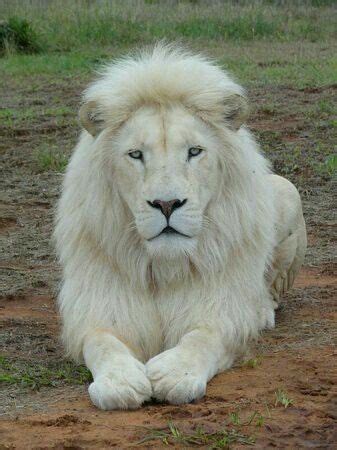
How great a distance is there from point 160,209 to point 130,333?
1.89ft

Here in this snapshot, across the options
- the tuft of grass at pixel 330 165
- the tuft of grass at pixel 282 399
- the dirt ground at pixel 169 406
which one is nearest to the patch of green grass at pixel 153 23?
the dirt ground at pixel 169 406

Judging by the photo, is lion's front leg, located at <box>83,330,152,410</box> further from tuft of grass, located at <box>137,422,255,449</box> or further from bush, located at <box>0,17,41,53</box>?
bush, located at <box>0,17,41,53</box>

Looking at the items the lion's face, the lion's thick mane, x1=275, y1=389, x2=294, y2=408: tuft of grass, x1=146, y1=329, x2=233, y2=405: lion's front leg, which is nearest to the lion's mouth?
the lion's face

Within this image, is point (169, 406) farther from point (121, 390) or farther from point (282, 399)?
point (282, 399)

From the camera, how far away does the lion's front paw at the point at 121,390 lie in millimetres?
3645

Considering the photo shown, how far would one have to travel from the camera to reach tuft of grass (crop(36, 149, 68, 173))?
8.36 m

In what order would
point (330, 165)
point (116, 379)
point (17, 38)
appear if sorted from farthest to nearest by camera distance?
point (17, 38)
point (330, 165)
point (116, 379)

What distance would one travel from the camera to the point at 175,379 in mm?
3730

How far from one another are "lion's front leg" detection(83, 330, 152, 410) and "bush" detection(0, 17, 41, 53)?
1058 cm

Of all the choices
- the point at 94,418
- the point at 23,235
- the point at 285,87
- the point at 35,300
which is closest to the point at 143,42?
the point at 285,87

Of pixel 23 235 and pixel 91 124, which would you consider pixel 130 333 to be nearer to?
pixel 91 124

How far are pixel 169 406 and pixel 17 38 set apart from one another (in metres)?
11.1

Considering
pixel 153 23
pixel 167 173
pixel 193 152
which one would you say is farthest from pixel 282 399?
pixel 153 23

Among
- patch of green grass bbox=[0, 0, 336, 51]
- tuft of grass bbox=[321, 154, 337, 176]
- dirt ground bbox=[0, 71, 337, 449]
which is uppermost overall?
dirt ground bbox=[0, 71, 337, 449]
